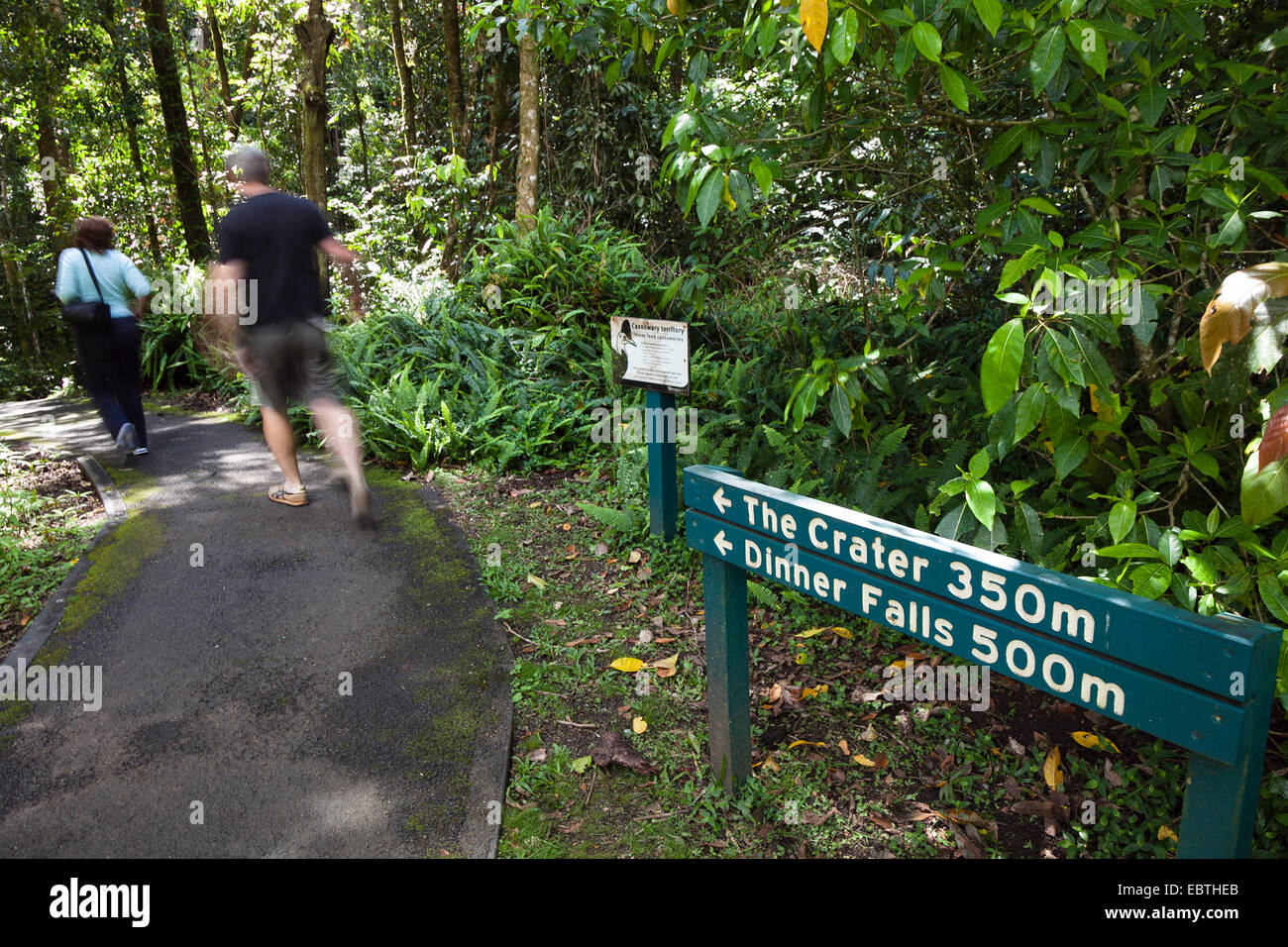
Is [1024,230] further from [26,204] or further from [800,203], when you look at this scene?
[26,204]

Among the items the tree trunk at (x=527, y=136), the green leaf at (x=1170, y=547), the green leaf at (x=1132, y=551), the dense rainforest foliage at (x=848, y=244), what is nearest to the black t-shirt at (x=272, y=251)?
the dense rainforest foliage at (x=848, y=244)

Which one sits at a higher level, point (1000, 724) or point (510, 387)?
point (510, 387)

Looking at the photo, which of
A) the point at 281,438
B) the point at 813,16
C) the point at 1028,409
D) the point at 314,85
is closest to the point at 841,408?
the point at 1028,409

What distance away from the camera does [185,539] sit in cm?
552

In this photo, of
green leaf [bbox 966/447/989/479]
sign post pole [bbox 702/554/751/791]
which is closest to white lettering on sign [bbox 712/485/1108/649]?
sign post pole [bbox 702/554/751/791]

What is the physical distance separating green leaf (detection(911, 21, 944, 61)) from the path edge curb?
15.7 feet

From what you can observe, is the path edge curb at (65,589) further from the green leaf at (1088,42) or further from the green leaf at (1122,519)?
the green leaf at (1088,42)

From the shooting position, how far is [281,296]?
205 inches

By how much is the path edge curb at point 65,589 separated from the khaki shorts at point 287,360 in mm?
1505

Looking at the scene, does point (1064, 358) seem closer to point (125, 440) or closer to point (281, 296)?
point (281, 296)

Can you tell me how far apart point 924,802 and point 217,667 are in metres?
3.38

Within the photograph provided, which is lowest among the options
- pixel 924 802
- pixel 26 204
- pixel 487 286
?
pixel 924 802

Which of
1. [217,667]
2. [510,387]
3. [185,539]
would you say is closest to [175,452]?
[185,539]

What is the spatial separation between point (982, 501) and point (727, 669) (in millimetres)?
1088
